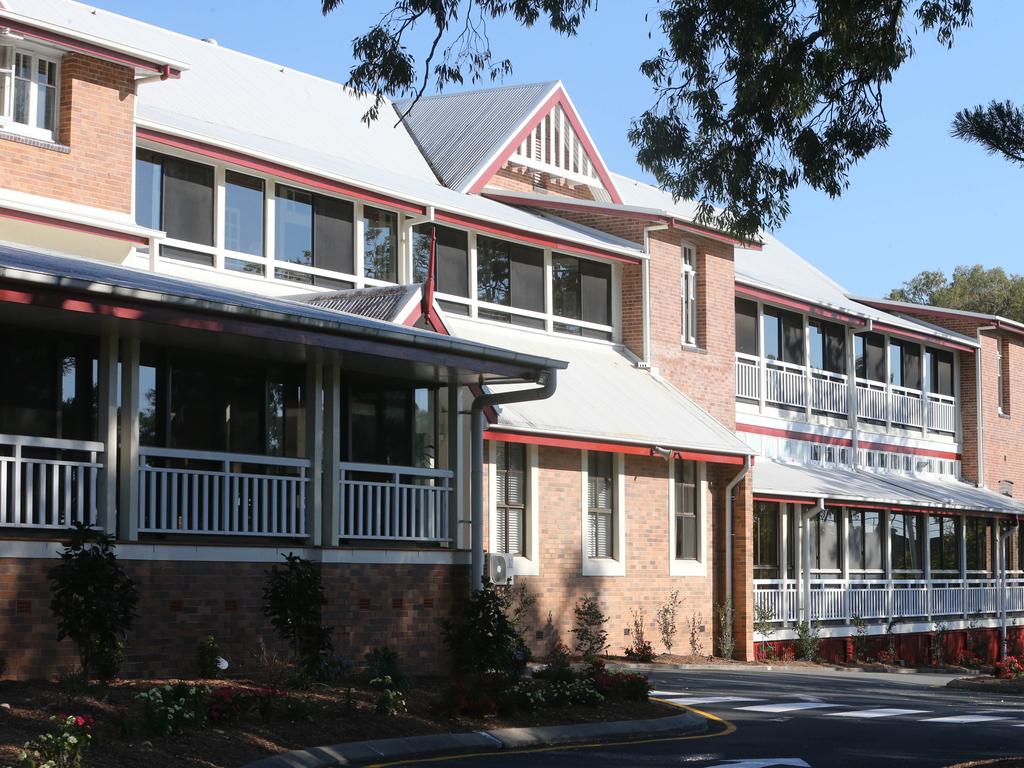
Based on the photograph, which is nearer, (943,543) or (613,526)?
(613,526)

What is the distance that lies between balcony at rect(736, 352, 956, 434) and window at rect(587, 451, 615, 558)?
22.0ft

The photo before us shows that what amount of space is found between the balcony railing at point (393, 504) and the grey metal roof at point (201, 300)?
6.04ft

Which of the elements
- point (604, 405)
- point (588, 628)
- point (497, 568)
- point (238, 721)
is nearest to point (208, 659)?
point (238, 721)

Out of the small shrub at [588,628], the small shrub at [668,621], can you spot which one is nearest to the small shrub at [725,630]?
the small shrub at [668,621]

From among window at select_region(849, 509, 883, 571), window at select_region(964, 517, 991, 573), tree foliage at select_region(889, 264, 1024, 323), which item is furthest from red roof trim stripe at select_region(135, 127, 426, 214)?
tree foliage at select_region(889, 264, 1024, 323)

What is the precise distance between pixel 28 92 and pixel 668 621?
1421cm

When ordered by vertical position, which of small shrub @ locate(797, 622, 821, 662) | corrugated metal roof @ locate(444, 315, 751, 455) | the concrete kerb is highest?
corrugated metal roof @ locate(444, 315, 751, 455)

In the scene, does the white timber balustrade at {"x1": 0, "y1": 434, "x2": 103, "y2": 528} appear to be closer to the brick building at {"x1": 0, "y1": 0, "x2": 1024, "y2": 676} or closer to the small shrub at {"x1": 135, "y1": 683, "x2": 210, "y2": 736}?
the brick building at {"x1": 0, "y1": 0, "x2": 1024, "y2": 676}

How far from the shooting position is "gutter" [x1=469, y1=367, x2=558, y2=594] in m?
19.4

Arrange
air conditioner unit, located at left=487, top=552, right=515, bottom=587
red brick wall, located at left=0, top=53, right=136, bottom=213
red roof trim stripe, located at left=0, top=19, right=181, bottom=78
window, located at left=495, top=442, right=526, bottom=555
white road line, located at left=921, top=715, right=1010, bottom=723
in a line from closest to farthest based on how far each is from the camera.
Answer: white road line, located at left=921, top=715, right=1010, bottom=723
red roof trim stripe, located at left=0, top=19, right=181, bottom=78
red brick wall, located at left=0, top=53, right=136, bottom=213
air conditioner unit, located at left=487, top=552, right=515, bottom=587
window, located at left=495, top=442, right=526, bottom=555

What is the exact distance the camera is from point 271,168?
23.3m

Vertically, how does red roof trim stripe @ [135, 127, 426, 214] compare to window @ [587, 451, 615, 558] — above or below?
above

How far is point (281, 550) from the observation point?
17438 mm

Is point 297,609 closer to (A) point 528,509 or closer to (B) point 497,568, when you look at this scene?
(B) point 497,568
